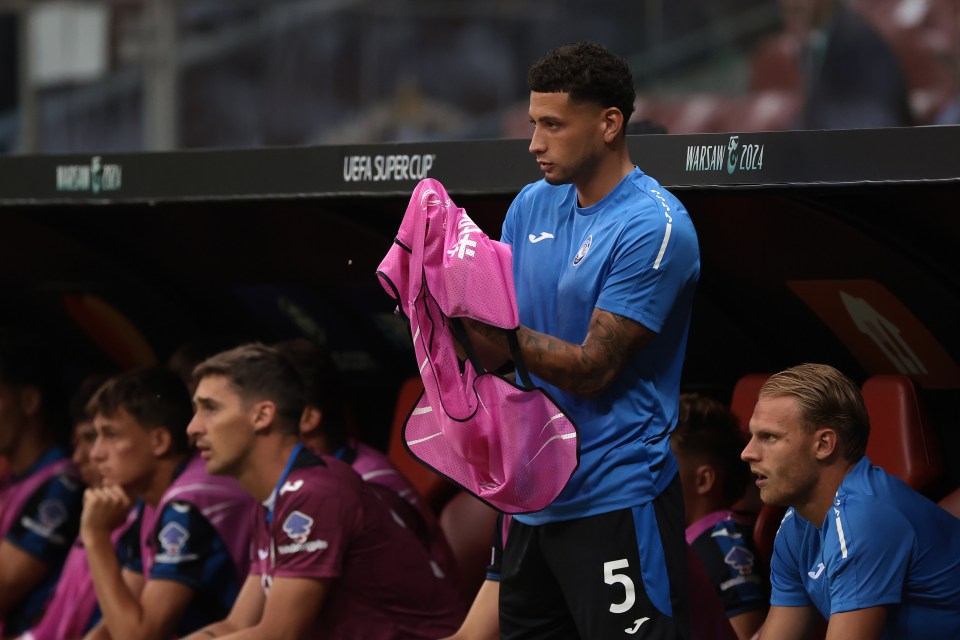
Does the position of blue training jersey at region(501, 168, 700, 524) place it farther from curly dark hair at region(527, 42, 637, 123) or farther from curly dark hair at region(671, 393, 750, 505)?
curly dark hair at region(671, 393, 750, 505)

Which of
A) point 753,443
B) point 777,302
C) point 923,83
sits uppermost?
point 923,83

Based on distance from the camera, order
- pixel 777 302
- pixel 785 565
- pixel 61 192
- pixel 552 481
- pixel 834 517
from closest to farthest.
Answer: pixel 552 481
pixel 834 517
pixel 785 565
pixel 777 302
pixel 61 192

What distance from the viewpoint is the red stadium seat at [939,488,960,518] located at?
3798 mm

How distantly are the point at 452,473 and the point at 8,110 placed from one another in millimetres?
12375

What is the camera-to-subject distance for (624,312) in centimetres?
304

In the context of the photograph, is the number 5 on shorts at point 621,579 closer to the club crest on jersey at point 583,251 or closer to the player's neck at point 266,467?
the club crest on jersey at point 583,251

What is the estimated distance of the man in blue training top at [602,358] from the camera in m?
3.05

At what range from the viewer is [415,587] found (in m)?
4.24

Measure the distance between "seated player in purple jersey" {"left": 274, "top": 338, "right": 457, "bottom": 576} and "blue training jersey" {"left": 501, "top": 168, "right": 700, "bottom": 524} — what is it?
147cm

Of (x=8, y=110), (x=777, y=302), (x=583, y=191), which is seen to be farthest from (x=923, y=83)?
(x=8, y=110)

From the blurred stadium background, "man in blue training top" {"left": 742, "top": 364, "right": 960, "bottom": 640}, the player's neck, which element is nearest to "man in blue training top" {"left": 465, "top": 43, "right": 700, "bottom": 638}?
"man in blue training top" {"left": 742, "top": 364, "right": 960, "bottom": 640}

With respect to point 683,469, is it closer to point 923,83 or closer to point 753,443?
point 753,443

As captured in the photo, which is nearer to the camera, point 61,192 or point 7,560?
point 61,192

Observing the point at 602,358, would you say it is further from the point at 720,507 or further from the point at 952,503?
the point at 720,507
